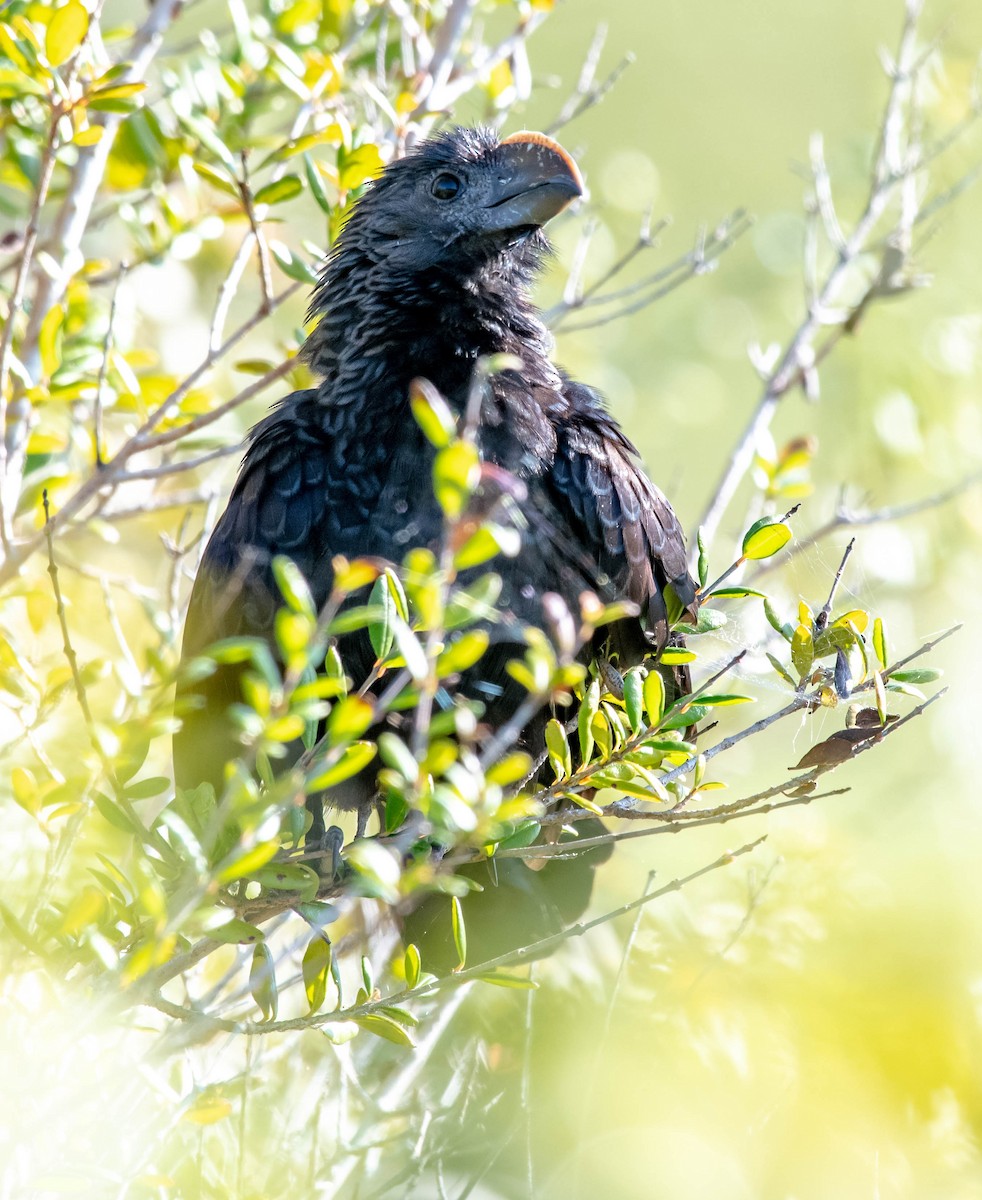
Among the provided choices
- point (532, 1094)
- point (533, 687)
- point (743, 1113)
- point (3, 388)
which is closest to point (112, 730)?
point (533, 687)

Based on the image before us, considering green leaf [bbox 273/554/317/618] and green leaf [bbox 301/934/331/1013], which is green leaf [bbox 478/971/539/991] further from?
green leaf [bbox 273/554/317/618]

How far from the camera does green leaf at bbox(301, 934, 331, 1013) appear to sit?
2.79 metres

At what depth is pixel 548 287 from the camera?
254 inches

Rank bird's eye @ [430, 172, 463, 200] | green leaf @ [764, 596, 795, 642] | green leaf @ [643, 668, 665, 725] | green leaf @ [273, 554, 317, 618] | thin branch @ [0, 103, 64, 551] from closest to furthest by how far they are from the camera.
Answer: green leaf @ [273, 554, 317, 618] → green leaf @ [643, 668, 665, 725] → green leaf @ [764, 596, 795, 642] → thin branch @ [0, 103, 64, 551] → bird's eye @ [430, 172, 463, 200]

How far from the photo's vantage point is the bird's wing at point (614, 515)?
3.60m

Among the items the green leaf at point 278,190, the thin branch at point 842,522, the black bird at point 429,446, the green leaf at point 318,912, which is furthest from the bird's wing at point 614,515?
the green leaf at point 318,912

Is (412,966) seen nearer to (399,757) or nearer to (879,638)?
(399,757)

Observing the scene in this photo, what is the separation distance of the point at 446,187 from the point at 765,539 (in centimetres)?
190

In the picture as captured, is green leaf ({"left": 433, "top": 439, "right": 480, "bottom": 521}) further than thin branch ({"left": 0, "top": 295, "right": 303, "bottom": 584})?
No

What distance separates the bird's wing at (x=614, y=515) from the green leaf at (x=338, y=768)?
152 centimetres

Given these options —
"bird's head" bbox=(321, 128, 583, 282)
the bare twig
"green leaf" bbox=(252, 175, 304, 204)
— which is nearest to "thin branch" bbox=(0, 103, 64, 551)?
the bare twig

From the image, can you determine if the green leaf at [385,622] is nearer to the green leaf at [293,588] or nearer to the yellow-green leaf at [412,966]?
the green leaf at [293,588]

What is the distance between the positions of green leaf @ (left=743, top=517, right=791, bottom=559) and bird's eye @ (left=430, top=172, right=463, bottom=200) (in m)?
1.83

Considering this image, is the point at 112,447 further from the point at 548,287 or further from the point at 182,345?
the point at 548,287
